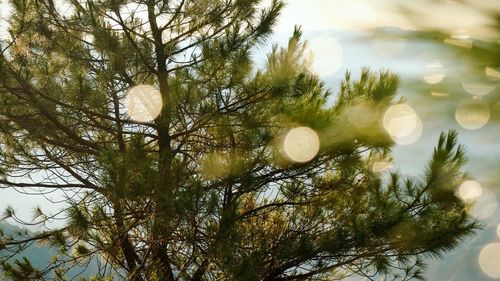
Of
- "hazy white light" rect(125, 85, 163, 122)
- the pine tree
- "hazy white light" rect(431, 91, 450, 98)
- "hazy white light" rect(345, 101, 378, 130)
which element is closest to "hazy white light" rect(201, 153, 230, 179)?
the pine tree

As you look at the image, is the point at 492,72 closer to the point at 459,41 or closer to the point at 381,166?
the point at 459,41

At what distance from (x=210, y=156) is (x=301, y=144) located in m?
0.98

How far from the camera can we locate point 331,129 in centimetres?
471

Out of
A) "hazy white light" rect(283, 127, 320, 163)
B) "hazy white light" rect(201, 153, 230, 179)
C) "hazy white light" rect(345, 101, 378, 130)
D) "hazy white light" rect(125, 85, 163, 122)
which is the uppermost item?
"hazy white light" rect(125, 85, 163, 122)

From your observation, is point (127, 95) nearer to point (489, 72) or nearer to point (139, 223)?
point (139, 223)

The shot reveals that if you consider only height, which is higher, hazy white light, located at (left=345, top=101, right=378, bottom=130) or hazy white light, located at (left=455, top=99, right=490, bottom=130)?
hazy white light, located at (left=345, top=101, right=378, bottom=130)

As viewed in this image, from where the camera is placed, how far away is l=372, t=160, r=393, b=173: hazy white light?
20.0 ft

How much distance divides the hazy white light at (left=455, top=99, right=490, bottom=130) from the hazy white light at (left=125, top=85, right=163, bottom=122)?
16.8ft

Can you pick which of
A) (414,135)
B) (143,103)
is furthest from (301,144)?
(414,135)

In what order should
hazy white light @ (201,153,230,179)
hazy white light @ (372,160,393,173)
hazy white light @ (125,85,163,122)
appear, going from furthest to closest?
hazy white light @ (372,160,393,173)
hazy white light @ (125,85,163,122)
hazy white light @ (201,153,230,179)

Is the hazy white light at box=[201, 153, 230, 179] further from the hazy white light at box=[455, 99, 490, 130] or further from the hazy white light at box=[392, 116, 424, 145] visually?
the hazy white light at box=[455, 99, 490, 130]

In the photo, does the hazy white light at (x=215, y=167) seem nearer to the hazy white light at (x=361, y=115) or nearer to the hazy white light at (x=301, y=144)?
the hazy white light at (x=301, y=144)

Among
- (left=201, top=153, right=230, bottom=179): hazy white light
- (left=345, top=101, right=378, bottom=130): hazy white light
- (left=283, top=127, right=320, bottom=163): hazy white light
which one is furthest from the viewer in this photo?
(left=201, top=153, right=230, bottom=179): hazy white light

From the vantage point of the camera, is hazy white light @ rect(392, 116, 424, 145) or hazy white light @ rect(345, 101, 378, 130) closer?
hazy white light @ rect(392, 116, 424, 145)
